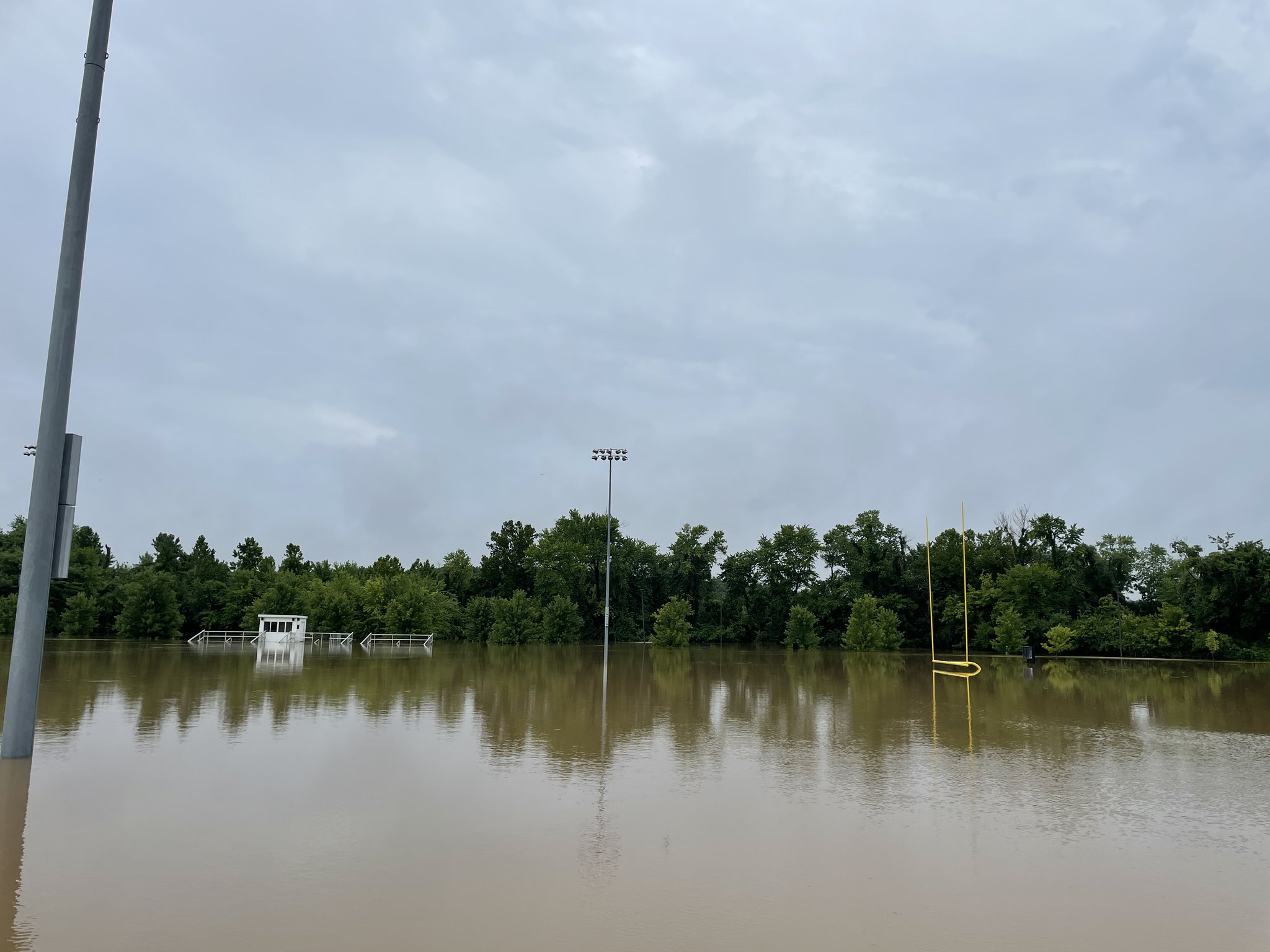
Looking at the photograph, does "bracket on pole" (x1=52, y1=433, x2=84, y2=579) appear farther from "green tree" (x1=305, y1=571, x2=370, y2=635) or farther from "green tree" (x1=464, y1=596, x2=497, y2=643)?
"green tree" (x1=464, y1=596, x2=497, y2=643)

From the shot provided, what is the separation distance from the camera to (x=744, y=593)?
71125 mm

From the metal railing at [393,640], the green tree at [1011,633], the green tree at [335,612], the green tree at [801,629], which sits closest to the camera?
the metal railing at [393,640]

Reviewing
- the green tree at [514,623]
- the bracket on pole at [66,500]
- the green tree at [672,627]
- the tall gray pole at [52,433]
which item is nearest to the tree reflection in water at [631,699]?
the tall gray pole at [52,433]

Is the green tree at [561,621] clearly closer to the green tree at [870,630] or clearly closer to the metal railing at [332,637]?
the metal railing at [332,637]

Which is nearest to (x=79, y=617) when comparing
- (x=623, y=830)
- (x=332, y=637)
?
(x=332, y=637)

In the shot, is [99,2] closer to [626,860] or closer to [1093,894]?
[626,860]

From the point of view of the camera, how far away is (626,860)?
6.73m

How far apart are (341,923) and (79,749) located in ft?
25.5

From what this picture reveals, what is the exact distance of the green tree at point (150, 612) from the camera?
50.8 meters

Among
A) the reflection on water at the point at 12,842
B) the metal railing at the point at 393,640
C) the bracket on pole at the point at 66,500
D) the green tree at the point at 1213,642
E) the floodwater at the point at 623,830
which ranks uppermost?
the bracket on pole at the point at 66,500

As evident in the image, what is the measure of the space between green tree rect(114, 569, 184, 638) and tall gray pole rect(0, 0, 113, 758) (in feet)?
152

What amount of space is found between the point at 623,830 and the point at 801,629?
176 feet

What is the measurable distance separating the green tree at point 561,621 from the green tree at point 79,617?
28.2 metres

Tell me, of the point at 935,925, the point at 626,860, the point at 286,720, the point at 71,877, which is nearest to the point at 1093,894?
the point at 935,925
